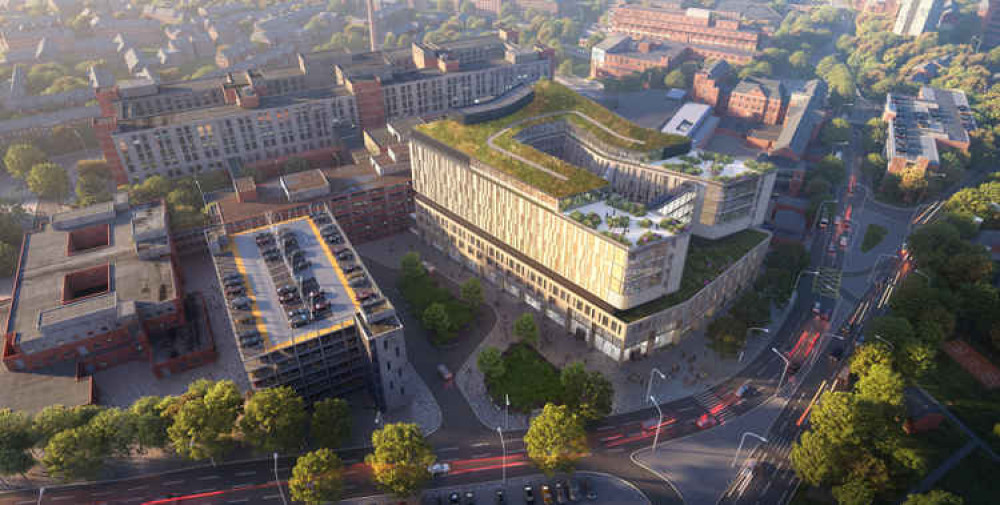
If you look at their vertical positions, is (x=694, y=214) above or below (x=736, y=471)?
above

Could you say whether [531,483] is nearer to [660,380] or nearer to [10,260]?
[660,380]

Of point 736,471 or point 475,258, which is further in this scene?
point 475,258

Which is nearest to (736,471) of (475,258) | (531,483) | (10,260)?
(531,483)

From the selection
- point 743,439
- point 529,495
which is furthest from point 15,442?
point 743,439

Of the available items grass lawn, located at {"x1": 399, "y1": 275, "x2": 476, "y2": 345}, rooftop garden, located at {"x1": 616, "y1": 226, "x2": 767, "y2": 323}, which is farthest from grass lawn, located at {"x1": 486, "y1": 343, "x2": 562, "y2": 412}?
rooftop garden, located at {"x1": 616, "y1": 226, "x2": 767, "y2": 323}

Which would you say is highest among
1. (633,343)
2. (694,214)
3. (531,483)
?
(694,214)

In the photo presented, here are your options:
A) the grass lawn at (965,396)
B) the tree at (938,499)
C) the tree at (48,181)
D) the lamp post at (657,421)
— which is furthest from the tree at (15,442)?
the grass lawn at (965,396)

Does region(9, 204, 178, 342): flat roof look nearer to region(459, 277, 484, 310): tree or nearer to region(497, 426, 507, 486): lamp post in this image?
region(459, 277, 484, 310): tree
